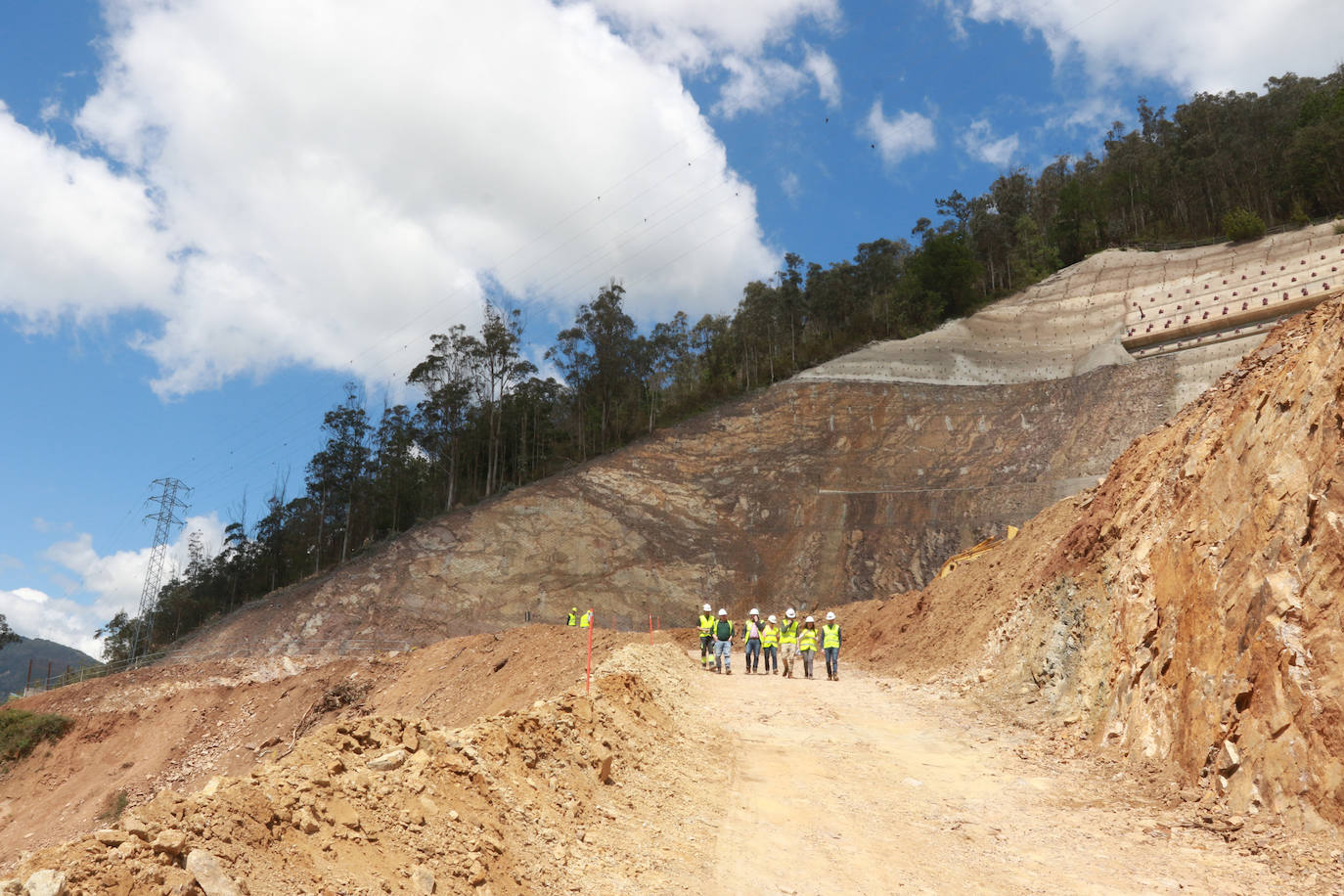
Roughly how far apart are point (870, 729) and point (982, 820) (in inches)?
164

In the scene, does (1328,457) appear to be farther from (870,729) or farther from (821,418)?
(821,418)

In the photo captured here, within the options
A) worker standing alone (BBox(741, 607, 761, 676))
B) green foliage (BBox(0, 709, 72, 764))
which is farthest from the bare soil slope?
green foliage (BBox(0, 709, 72, 764))

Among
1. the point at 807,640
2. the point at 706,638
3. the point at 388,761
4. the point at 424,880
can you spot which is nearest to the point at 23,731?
the point at 706,638

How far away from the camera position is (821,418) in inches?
1982

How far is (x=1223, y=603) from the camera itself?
7906 millimetres

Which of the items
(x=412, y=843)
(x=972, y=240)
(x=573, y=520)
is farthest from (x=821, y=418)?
(x=412, y=843)

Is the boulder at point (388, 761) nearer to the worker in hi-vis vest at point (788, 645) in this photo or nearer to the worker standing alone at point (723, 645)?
the worker standing alone at point (723, 645)

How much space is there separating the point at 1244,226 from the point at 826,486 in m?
39.7

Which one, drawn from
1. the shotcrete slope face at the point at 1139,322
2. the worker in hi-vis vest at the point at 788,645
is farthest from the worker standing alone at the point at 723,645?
the shotcrete slope face at the point at 1139,322

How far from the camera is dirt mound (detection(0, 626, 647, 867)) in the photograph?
1880cm

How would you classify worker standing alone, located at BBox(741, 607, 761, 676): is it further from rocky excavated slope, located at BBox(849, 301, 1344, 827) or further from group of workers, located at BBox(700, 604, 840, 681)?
rocky excavated slope, located at BBox(849, 301, 1344, 827)

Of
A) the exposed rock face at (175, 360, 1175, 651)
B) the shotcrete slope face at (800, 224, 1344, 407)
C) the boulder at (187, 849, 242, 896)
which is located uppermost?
the shotcrete slope face at (800, 224, 1344, 407)

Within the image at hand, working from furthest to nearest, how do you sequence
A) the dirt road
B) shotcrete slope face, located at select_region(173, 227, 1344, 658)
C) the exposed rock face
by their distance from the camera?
1. shotcrete slope face, located at select_region(173, 227, 1344, 658)
2. the exposed rock face
3. the dirt road

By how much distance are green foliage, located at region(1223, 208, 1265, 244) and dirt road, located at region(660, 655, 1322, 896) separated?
6249 cm
